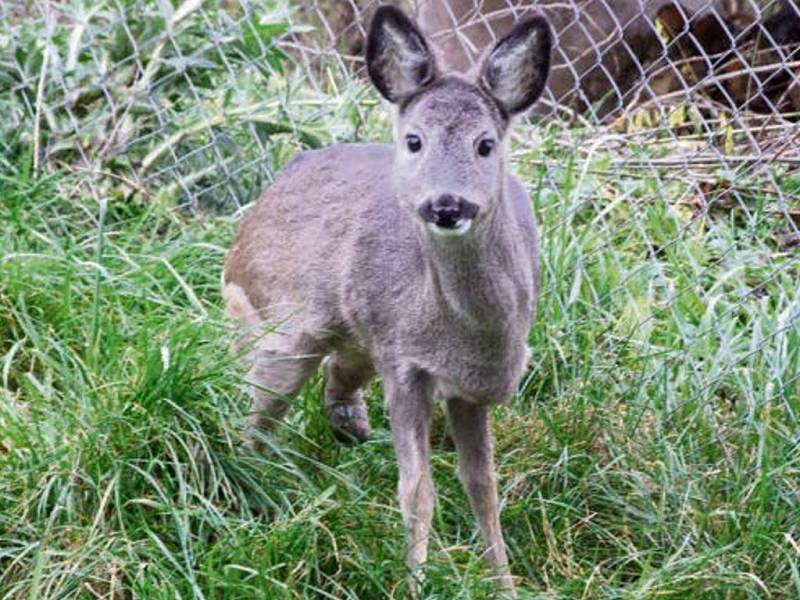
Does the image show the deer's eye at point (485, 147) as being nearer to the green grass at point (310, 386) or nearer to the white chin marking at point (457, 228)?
the white chin marking at point (457, 228)

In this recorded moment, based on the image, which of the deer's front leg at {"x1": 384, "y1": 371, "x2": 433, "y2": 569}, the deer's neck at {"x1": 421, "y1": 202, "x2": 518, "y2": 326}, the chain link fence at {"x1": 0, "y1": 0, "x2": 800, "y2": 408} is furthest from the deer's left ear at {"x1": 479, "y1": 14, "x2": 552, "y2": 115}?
the chain link fence at {"x1": 0, "y1": 0, "x2": 800, "y2": 408}

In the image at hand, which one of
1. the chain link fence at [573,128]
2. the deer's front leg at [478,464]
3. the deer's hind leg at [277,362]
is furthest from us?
the chain link fence at [573,128]

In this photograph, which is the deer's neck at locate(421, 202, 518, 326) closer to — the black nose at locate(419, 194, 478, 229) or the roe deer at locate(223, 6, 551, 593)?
the roe deer at locate(223, 6, 551, 593)

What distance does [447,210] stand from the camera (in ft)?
13.6

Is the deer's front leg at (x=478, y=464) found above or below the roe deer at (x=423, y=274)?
below

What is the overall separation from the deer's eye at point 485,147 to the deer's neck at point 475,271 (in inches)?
5.9

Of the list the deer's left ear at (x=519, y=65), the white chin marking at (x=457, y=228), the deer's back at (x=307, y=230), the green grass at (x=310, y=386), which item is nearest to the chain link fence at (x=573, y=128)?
the green grass at (x=310, y=386)

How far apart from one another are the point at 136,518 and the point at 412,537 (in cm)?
69

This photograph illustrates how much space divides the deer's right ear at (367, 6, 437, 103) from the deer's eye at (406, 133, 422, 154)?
14cm

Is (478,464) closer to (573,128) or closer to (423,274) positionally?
(423,274)

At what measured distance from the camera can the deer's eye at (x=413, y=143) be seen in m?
4.36

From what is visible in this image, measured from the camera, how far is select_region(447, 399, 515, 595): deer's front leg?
4695 millimetres

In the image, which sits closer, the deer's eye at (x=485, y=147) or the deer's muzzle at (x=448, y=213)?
the deer's muzzle at (x=448, y=213)

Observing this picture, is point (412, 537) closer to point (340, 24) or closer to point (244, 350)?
point (244, 350)
